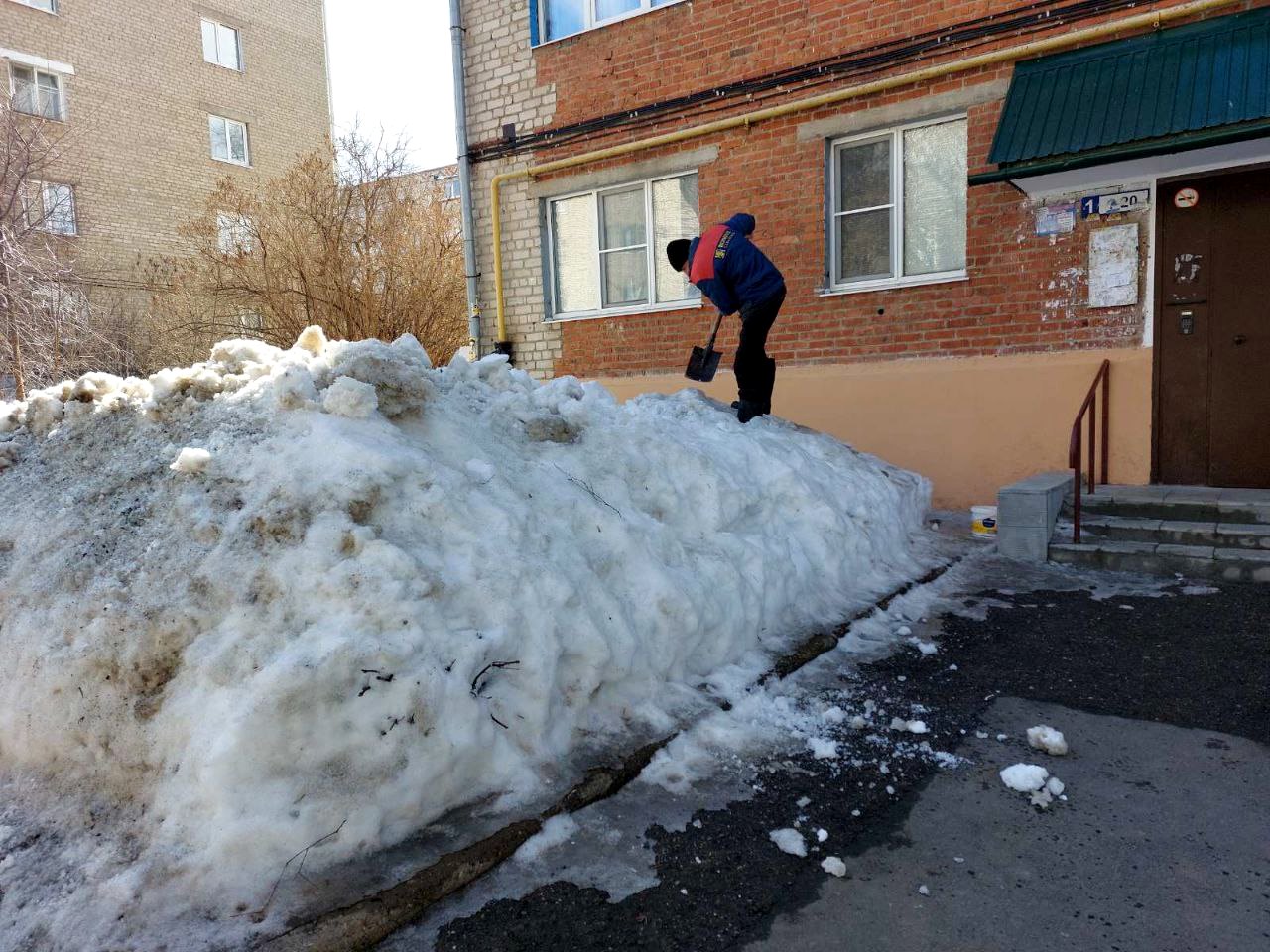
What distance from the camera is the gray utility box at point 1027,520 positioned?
5852mm

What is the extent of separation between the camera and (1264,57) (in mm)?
5836

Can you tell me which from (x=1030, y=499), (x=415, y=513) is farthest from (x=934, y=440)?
(x=415, y=513)

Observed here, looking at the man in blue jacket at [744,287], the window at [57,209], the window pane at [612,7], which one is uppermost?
the window pane at [612,7]

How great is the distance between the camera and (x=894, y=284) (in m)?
7.99

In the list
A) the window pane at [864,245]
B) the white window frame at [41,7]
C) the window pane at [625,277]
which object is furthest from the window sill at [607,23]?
the white window frame at [41,7]

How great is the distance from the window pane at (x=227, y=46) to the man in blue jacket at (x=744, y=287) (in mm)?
21732

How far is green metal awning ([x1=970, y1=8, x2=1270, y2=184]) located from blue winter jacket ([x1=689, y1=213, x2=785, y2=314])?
1753 mm

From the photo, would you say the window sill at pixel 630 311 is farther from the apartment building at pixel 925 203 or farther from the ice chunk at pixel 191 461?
the ice chunk at pixel 191 461

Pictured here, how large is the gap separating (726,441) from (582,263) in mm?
5522

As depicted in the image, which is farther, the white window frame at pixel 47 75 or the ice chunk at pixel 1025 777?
the white window frame at pixel 47 75

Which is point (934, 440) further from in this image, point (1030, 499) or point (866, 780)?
point (866, 780)

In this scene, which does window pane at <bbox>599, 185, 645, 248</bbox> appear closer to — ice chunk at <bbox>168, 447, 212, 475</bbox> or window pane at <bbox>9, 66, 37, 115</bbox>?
ice chunk at <bbox>168, 447, 212, 475</bbox>

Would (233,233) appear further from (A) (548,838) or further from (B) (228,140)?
(A) (548,838)

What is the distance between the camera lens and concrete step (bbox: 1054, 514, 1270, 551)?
5.47 metres
